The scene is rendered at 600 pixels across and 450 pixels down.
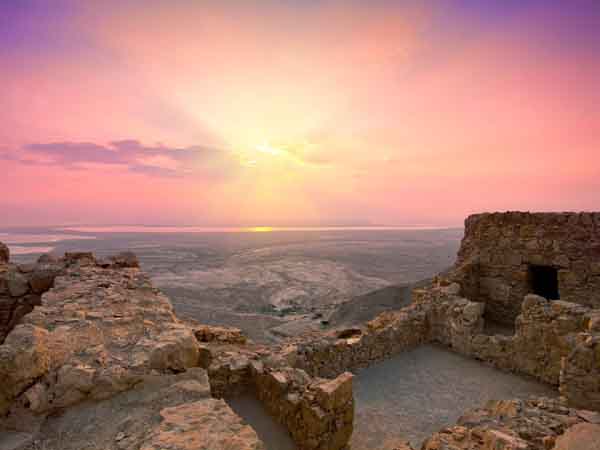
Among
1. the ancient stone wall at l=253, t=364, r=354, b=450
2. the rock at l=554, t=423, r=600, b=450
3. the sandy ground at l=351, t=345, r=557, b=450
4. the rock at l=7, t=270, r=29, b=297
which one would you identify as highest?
the rock at l=7, t=270, r=29, b=297

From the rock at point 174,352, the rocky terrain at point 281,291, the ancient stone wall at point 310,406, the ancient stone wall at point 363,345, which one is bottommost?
the rocky terrain at point 281,291

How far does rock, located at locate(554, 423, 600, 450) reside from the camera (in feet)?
10.5

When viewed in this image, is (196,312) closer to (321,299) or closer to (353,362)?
(321,299)

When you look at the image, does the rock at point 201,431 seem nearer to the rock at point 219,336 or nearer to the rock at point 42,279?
the rock at point 219,336

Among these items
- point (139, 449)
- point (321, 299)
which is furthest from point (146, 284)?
point (321, 299)

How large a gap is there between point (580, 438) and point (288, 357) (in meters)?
4.59

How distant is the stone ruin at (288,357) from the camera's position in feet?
9.21


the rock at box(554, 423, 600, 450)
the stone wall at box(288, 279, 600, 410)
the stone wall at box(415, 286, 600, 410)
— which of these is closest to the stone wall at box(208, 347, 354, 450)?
the stone wall at box(288, 279, 600, 410)

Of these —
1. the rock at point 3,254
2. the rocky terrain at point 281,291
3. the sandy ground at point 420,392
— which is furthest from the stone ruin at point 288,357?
the rocky terrain at point 281,291

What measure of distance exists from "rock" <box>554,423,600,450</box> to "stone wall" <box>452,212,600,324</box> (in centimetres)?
660

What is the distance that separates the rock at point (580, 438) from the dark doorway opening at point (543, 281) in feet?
23.9

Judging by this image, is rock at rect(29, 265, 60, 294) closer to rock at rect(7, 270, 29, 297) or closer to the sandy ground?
rock at rect(7, 270, 29, 297)

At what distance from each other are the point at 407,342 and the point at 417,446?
355 cm

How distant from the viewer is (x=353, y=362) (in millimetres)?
7758
